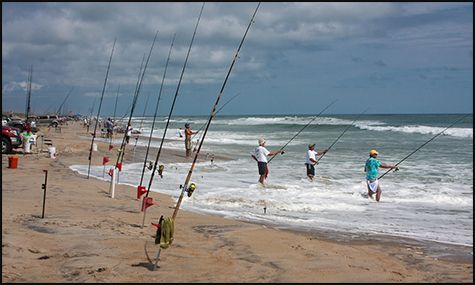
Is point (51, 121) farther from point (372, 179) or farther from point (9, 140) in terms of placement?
point (372, 179)

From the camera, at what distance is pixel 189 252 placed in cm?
527

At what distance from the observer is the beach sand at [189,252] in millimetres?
4465

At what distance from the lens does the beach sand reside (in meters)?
4.46

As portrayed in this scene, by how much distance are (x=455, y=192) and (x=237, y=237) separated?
711 centimetres

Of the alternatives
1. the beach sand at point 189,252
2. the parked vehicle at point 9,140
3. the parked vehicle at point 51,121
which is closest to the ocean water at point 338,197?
the beach sand at point 189,252

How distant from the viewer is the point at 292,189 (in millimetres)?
11508

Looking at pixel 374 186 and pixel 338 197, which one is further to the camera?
pixel 338 197

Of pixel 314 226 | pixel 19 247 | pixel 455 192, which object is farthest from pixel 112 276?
pixel 455 192

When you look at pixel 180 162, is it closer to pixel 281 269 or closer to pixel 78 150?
pixel 78 150

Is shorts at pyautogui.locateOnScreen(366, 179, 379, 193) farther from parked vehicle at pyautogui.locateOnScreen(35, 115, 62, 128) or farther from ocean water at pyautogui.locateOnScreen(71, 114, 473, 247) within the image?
parked vehicle at pyautogui.locateOnScreen(35, 115, 62, 128)

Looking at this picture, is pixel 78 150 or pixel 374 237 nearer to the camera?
pixel 374 237

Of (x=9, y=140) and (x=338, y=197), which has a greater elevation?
(x=9, y=140)

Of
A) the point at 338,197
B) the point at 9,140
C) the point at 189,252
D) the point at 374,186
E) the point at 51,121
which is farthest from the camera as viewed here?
the point at 51,121

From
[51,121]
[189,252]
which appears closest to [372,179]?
[189,252]
